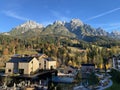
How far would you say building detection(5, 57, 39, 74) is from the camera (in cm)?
6575

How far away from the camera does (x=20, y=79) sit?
6066cm

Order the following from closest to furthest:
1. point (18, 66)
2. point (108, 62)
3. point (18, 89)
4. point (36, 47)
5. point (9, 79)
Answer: point (18, 89)
point (9, 79)
point (18, 66)
point (108, 62)
point (36, 47)

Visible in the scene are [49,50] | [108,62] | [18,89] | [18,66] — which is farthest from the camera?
[49,50]

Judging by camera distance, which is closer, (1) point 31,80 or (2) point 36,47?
(1) point 31,80

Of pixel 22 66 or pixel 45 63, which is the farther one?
pixel 45 63

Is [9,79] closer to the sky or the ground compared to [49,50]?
closer to the ground

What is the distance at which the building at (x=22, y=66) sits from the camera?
65.8 m

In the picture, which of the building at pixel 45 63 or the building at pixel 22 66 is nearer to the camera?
the building at pixel 22 66

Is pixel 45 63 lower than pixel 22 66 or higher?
higher

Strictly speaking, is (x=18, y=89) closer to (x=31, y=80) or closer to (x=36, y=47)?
(x=31, y=80)

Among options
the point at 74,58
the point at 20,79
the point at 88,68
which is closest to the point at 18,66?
the point at 20,79

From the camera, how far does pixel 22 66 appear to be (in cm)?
6606

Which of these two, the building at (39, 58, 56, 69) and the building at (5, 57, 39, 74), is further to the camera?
the building at (39, 58, 56, 69)

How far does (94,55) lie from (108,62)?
36.2 ft
